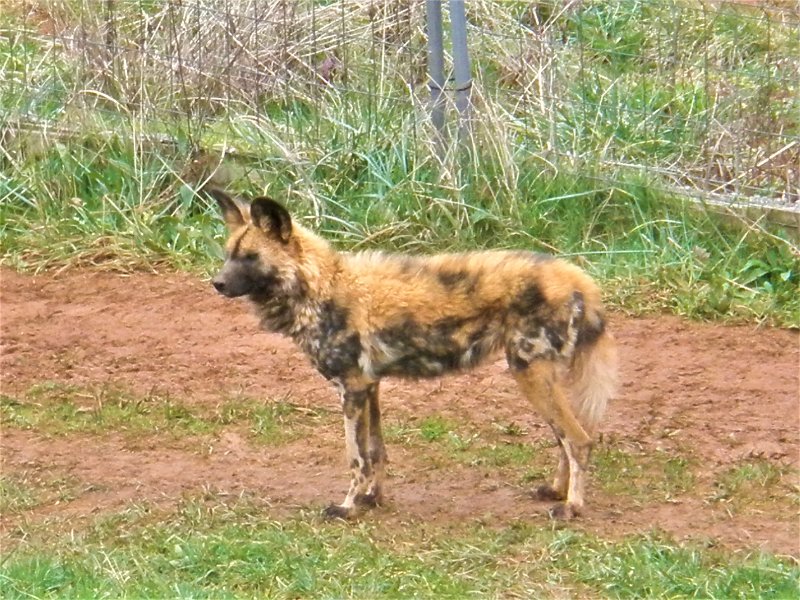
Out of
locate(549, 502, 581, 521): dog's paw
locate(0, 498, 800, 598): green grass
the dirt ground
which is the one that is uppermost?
locate(0, 498, 800, 598): green grass

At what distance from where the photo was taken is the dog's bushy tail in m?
5.00

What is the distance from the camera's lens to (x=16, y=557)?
4453 millimetres

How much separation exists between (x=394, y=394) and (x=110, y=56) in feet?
10.6

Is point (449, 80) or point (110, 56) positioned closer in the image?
point (449, 80)

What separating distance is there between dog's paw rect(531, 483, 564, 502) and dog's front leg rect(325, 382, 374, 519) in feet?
2.04

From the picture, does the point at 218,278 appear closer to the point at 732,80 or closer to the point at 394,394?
the point at 394,394

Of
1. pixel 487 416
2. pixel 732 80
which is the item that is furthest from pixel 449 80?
pixel 487 416

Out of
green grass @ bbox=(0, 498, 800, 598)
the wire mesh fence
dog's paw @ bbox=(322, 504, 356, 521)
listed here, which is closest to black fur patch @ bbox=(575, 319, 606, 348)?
green grass @ bbox=(0, 498, 800, 598)

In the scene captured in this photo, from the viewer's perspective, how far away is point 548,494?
507cm

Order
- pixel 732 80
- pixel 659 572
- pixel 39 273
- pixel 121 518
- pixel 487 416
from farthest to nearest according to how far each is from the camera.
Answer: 1. pixel 732 80
2. pixel 39 273
3. pixel 487 416
4. pixel 121 518
5. pixel 659 572

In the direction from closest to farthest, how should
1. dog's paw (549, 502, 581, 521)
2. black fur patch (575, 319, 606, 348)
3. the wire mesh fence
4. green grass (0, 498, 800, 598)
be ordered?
green grass (0, 498, 800, 598) → dog's paw (549, 502, 581, 521) → black fur patch (575, 319, 606, 348) → the wire mesh fence

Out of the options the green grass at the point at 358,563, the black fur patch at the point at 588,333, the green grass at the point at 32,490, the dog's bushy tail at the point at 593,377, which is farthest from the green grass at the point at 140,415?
the black fur patch at the point at 588,333

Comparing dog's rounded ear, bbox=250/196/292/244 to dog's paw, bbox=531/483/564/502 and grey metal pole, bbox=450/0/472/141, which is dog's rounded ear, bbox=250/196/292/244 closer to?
dog's paw, bbox=531/483/564/502

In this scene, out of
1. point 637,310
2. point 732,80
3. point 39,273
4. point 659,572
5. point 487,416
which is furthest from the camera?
point 732,80
